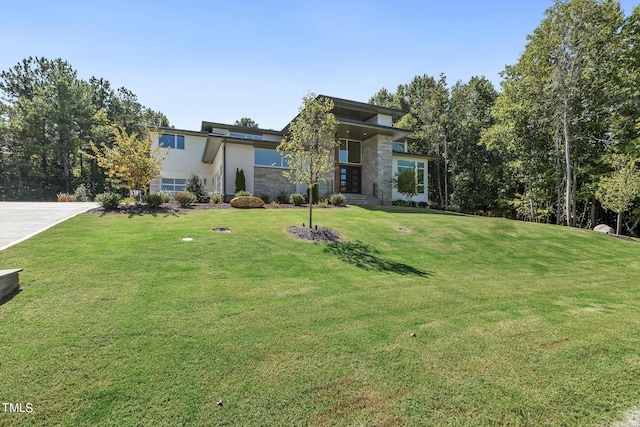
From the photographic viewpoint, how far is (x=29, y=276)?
5535 millimetres

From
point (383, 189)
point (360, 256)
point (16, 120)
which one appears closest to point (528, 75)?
point (383, 189)

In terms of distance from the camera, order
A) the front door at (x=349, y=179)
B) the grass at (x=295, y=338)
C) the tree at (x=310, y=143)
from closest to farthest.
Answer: the grass at (x=295, y=338), the tree at (x=310, y=143), the front door at (x=349, y=179)

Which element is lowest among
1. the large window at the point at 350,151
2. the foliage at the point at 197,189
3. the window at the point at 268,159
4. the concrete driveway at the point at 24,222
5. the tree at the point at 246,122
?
the concrete driveway at the point at 24,222

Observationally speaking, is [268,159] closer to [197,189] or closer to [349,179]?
[197,189]

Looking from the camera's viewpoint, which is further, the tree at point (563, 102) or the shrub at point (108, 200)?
the tree at point (563, 102)

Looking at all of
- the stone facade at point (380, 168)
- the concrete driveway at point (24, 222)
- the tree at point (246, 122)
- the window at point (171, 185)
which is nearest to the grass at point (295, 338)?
the concrete driveway at point (24, 222)

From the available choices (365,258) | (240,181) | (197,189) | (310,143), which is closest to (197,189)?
(197,189)

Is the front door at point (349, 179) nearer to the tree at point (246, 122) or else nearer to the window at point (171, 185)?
the window at point (171, 185)

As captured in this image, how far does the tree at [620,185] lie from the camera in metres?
17.4

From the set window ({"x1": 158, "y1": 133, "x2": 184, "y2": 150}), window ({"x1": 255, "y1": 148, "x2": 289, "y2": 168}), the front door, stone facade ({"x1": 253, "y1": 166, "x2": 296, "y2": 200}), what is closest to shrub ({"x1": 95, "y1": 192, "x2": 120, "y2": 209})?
stone facade ({"x1": 253, "y1": 166, "x2": 296, "y2": 200})

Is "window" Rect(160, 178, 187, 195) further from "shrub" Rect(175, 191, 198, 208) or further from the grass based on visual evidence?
the grass

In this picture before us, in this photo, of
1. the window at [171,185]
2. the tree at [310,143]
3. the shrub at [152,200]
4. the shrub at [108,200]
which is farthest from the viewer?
the window at [171,185]

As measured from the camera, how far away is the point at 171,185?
24375mm

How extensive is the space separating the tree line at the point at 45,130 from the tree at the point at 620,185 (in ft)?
143
